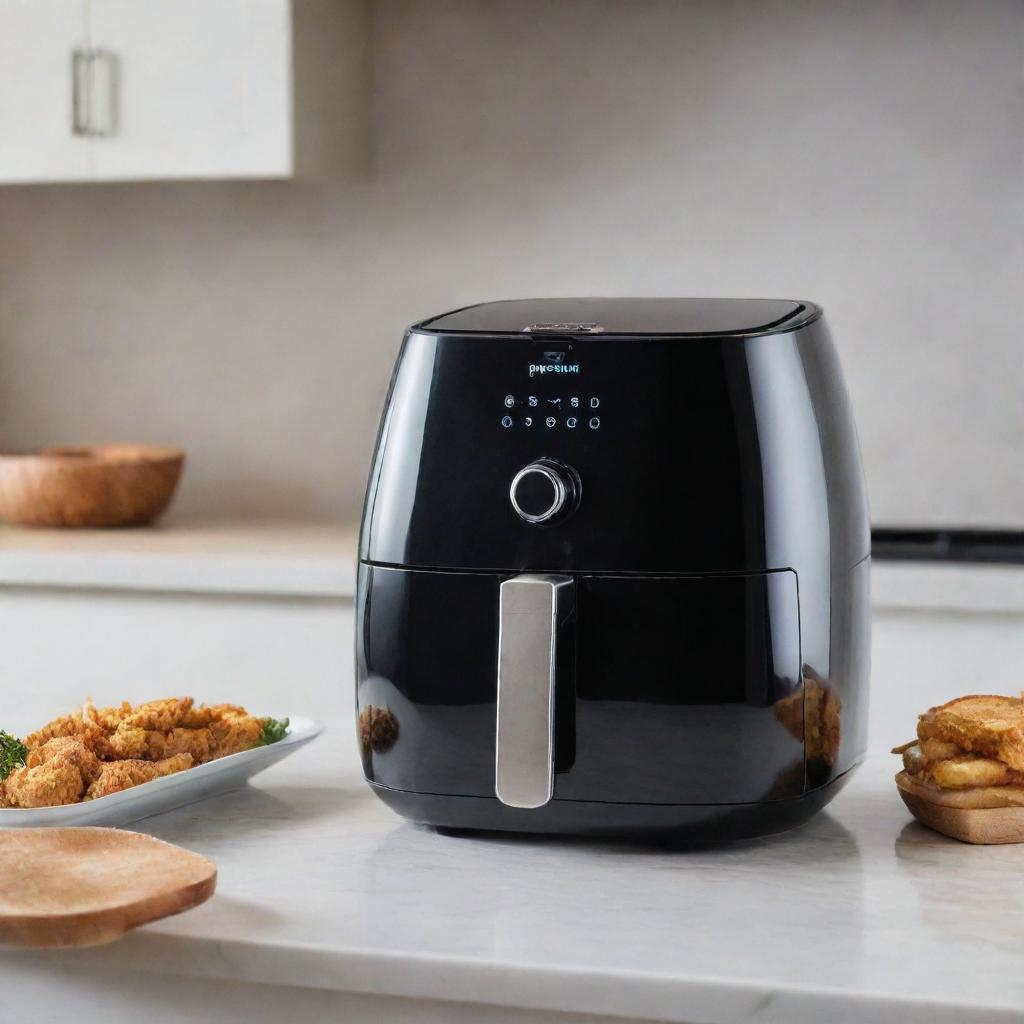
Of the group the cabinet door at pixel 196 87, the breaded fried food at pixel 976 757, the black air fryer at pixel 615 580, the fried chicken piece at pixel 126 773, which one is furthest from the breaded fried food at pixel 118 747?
the cabinet door at pixel 196 87

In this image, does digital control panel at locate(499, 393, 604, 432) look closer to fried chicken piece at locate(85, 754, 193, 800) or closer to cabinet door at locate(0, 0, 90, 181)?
fried chicken piece at locate(85, 754, 193, 800)

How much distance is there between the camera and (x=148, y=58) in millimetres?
2334

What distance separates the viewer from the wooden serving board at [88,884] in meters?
0.65

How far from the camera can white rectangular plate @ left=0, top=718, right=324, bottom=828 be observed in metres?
0.80

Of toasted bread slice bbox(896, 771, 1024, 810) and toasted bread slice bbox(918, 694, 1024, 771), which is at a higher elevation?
toasted bread slice bbox(918, 694, 1024, 771)

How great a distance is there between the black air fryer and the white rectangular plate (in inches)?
4.4

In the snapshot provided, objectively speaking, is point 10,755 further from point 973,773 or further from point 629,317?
point 973,773

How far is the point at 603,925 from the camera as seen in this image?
704mm

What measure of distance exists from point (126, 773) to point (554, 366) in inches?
13.5

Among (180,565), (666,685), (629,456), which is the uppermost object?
(629,456)

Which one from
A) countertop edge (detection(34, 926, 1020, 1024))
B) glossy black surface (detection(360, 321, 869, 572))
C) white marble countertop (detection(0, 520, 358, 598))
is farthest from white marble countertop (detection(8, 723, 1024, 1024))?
white marble countertop (detection(0, 520, 358, 598))

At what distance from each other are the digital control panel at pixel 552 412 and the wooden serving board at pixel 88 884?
300 millimetres

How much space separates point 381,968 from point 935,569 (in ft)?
4.88

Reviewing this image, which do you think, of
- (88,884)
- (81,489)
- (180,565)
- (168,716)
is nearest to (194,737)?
(168,716)
